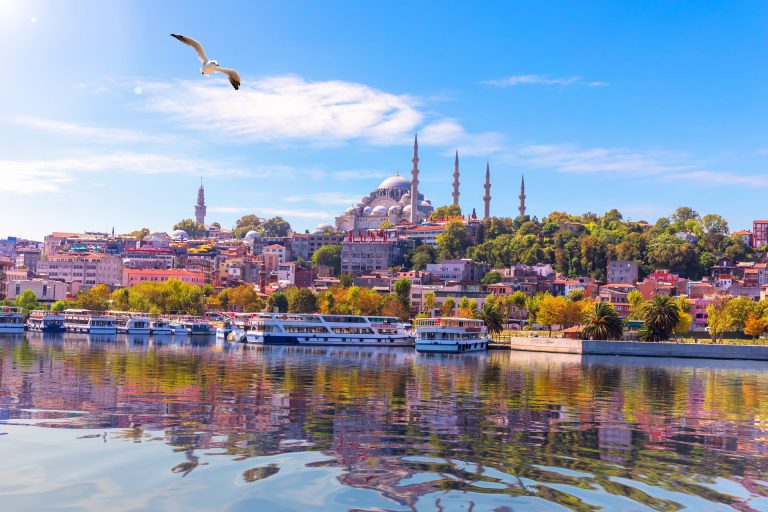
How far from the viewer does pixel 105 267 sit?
419ft

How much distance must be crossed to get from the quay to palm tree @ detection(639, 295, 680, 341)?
142 inches

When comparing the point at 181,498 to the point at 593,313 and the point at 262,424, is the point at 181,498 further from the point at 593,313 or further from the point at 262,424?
the point at 593,313

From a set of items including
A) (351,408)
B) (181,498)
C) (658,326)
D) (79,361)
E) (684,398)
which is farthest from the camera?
(658,326)

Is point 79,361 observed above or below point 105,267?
below

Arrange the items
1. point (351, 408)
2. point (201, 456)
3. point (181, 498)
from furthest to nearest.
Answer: point (351, 408)
point (201, 456)
point (181, 498)

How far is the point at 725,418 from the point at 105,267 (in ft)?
379

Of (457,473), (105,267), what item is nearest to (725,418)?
(457,473)

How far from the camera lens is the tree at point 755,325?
71938 millimetres

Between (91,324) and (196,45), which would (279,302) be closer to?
(91,324)

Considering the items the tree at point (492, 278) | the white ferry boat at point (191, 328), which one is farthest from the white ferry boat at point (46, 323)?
the tree at point (492, 278)

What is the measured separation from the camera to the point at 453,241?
13275cm

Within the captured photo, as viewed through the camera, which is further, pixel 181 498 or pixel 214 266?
pixel 214 266

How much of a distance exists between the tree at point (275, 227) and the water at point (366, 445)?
15586 cm

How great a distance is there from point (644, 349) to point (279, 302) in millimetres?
51316
